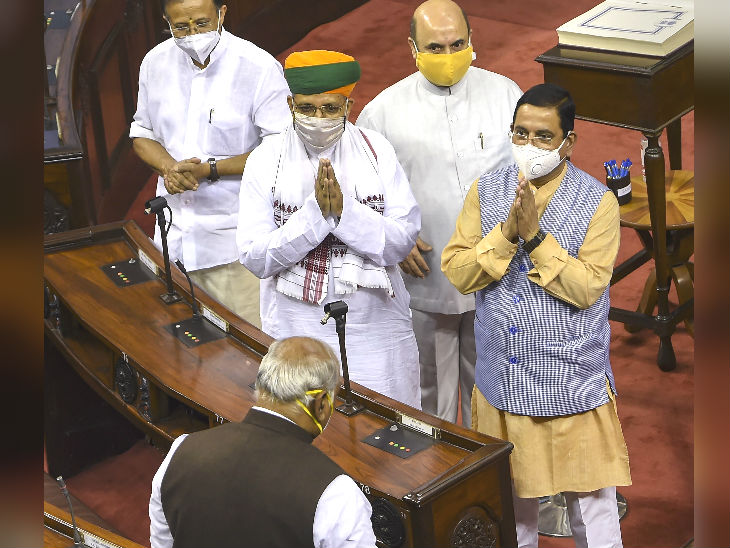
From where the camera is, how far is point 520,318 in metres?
2.61

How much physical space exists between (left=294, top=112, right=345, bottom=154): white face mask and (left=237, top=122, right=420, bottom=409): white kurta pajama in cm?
5

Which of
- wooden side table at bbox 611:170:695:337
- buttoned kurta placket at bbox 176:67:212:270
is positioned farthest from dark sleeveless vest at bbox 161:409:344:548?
wooden side table at bbox 611:170:695:337

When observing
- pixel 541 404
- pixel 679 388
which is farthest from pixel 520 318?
pixel 679 388

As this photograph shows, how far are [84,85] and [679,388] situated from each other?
3.40 metres

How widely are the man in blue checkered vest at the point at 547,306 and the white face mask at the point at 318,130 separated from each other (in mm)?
471

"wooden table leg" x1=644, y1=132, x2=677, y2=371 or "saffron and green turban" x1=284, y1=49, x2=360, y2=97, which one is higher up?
"saffron and green turban" x1=284, y1=49, x2=360, y2=97

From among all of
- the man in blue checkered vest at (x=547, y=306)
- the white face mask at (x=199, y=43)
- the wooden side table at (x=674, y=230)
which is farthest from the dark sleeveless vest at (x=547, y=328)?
the wooden side table at (x=674, y=230)

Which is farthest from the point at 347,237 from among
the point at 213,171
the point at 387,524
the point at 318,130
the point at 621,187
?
the point at 621,187

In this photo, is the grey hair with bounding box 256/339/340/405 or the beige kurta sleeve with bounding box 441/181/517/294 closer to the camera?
the grey hair with bounding box 256/339/340/405

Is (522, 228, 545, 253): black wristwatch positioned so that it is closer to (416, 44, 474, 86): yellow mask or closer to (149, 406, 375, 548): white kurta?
(416, 44, 474, 86): yellow mask

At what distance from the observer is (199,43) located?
3617 mm

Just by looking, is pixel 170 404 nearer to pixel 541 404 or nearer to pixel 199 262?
pixel 199 262

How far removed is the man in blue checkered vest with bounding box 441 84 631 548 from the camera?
253 centimetres

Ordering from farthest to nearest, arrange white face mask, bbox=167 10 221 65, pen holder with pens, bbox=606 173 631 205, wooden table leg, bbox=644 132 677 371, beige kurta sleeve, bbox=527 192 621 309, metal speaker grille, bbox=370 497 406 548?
pen holder with pens, bbox=606 173 631 205 → wooden table leg, bbox=644 132 677 371 → white face mask, bbox=167 10 221 65 → beige kurta sleeve, bbox=527 192 621 309 → metal speaker grille, bbox=370 497 406 548
